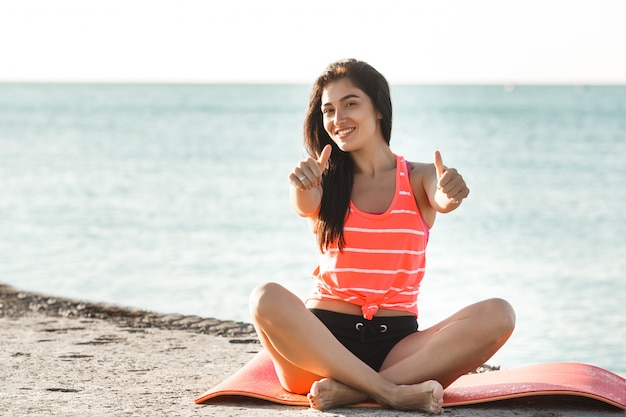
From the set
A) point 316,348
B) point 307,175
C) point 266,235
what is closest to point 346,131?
point 307,175

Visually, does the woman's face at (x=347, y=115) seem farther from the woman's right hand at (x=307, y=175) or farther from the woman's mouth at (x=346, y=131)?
the woman's right hand at (x=307, y=175)

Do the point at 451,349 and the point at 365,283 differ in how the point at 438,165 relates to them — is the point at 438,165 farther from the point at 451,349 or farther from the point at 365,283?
the point at 451,349

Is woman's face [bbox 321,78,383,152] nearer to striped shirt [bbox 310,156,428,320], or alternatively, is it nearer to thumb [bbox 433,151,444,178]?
striped shirt [bbox 310,156,428,320]

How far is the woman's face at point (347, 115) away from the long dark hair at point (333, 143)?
4cm

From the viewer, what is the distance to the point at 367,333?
15.2 feet

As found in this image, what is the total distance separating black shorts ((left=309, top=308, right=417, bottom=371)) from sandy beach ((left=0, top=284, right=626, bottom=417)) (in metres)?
0.33

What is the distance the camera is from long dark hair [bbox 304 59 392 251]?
4.68m

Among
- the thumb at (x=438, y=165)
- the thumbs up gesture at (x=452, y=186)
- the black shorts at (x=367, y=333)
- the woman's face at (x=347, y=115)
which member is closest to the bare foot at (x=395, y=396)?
the black shorts at (x=367, y=333)

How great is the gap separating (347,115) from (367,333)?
1.00m

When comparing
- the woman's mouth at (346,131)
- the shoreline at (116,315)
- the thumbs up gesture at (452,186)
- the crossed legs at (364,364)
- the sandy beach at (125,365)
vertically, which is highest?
the woman's mouth at (346,131)

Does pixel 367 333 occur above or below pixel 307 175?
below

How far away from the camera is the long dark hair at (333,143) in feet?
15.4

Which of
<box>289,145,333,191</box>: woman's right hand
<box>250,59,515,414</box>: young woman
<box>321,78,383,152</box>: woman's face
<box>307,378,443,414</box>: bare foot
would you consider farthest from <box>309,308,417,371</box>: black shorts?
<box>321,78,383,152</box>: woman's face

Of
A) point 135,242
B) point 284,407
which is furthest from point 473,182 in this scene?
point 284,407
